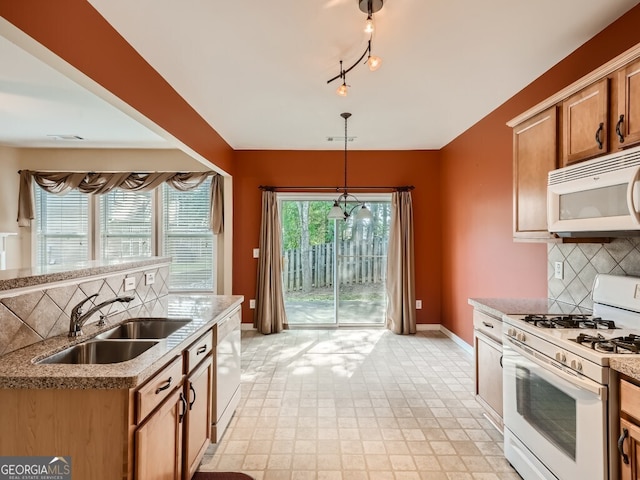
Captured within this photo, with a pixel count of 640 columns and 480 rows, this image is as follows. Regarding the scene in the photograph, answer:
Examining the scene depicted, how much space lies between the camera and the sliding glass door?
507 cm

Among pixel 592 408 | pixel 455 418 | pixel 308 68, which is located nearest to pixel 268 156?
pixel 308 68

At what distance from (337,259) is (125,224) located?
333 centimetres

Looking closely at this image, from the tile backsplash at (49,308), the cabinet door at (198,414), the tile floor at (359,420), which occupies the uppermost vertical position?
the tile backsplash at (49,308)

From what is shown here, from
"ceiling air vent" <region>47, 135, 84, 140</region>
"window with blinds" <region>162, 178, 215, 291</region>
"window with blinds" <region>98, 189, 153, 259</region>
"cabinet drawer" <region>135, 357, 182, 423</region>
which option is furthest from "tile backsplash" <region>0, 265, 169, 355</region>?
"ceiling air vent" <region>47, 135, 84, 140</region>

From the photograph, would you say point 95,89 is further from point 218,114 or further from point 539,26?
point 539,26

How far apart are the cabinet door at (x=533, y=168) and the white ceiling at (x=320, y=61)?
577 mm

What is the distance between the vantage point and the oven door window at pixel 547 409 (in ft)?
4.97

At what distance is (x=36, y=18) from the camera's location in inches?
55.1

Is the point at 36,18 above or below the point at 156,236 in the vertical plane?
above

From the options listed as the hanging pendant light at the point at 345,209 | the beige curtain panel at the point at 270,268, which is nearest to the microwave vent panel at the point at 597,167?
the hanging pendant light at the point at 345,209

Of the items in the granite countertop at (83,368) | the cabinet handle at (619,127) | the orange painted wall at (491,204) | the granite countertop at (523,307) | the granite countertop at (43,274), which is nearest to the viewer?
the granite countertop at (83,368)

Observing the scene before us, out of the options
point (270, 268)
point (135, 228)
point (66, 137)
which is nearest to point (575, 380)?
point (270, 268)

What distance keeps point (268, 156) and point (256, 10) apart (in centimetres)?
309

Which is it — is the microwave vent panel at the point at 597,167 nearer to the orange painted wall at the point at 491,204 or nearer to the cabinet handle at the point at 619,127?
the cabinet handle at the point at 619,127
